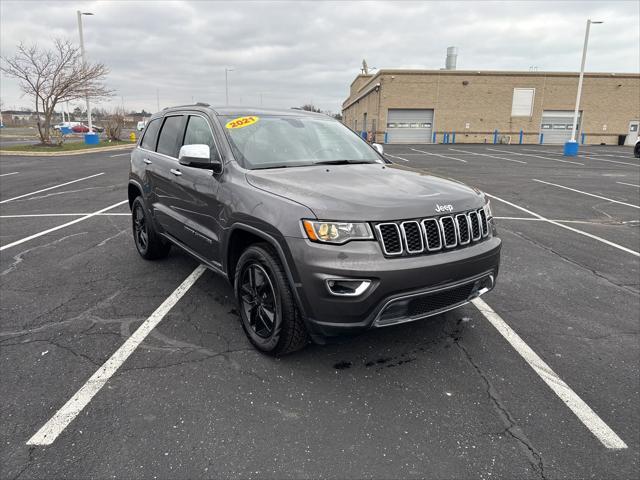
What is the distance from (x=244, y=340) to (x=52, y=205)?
26.0ft

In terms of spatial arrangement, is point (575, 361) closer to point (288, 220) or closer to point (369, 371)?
point (369, 371)

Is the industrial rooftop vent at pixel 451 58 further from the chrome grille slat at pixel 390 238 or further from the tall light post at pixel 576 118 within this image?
the chrome grille slat at pixel 390 238

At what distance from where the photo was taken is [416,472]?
2.20 m

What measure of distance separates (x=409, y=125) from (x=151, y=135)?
39565 mm

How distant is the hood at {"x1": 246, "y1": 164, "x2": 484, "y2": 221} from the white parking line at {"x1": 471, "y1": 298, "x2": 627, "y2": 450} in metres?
1.19

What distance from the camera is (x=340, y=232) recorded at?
264cm

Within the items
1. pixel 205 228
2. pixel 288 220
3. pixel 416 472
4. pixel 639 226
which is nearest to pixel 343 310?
pixel 288 220

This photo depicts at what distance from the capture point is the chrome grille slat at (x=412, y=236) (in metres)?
2.70

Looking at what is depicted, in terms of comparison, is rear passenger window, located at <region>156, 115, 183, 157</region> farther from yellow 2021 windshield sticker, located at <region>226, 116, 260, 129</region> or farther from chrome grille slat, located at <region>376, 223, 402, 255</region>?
chrome grille slat, located at <region>376, 223, 402, 255</region>

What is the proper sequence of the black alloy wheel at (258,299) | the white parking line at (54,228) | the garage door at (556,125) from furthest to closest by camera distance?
the garage door at (556,125) → the white parking line at (54,228) → the black alloy wheel at (258,299)

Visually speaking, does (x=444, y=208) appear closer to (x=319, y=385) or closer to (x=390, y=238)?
(x=390, y=238)

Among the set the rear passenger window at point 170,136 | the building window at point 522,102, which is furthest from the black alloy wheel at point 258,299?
the building window at point 522,102

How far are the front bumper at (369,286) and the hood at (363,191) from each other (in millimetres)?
227

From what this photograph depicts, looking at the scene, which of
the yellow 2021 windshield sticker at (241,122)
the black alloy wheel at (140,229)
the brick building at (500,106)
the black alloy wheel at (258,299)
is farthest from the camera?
the brick building at (500,106)
